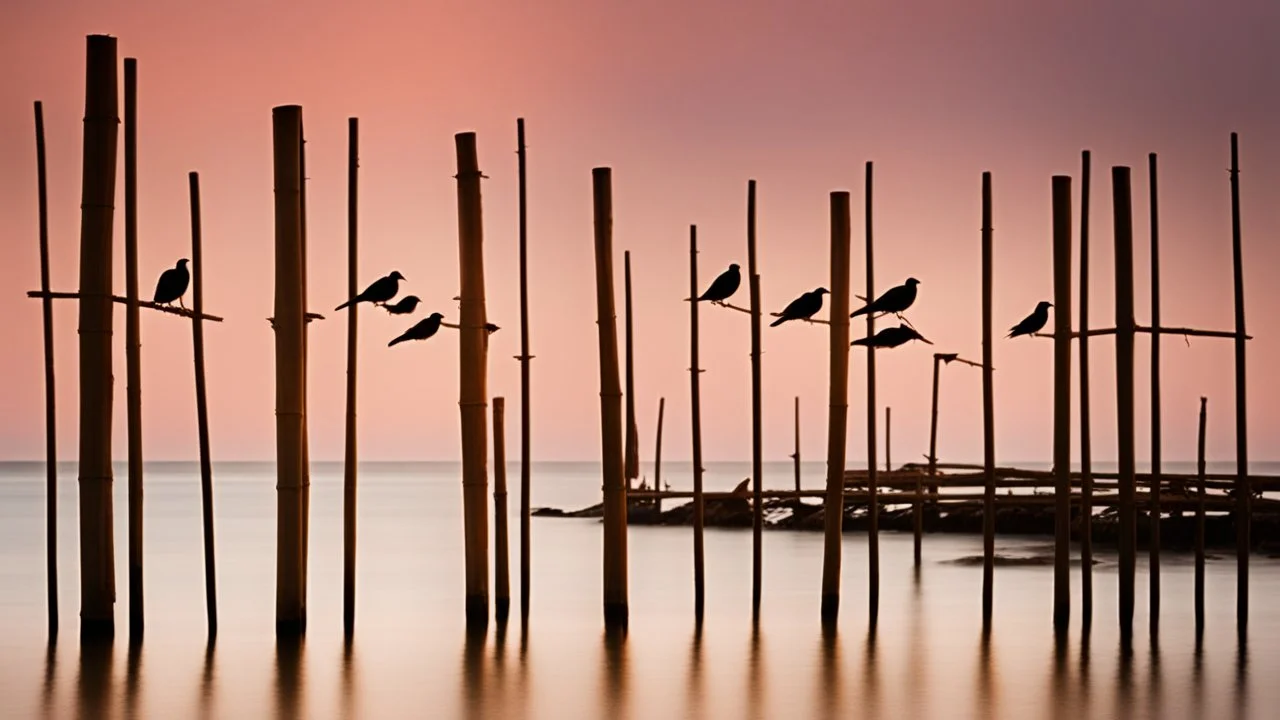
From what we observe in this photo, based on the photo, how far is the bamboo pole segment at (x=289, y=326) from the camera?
15.3 metres

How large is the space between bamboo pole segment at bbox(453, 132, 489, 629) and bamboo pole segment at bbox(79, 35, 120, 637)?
9.86 feet

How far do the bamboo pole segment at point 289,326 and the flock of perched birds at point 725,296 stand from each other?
59 centimetres

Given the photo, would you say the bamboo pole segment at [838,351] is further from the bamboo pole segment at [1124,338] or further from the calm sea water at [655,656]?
the bamboo pole segment at [1124,338]

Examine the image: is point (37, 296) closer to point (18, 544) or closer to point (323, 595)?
point (323, 595)

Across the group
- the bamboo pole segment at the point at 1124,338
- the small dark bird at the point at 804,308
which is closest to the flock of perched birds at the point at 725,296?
the small dark bird at the point at 804,308

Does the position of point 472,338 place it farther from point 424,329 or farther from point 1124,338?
point 1124,338

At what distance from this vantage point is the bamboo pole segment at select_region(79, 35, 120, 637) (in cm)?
1494

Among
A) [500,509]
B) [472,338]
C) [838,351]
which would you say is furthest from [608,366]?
[838,351]

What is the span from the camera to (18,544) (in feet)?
128

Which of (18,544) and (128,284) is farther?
(18,544)

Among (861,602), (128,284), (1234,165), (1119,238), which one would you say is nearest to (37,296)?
(128,284)

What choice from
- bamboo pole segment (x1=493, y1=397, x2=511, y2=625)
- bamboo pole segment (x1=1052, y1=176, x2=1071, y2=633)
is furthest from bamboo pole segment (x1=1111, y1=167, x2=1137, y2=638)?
bamboo pole segment (x1=493, y1=397, x2=511, y2=625)

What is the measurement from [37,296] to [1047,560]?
2024 cm

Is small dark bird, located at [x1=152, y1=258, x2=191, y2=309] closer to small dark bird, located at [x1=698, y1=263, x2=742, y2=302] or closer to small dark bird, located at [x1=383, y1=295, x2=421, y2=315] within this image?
A: small dark bird, located at [x1=383, y1=295, x2=421, y2=315]
